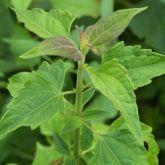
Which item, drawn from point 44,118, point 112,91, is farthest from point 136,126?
point 44,118

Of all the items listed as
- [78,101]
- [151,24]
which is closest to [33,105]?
[78,101]

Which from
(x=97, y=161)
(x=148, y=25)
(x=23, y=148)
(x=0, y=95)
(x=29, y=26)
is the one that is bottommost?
(x=23, y=148)

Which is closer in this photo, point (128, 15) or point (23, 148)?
point (128, 15)

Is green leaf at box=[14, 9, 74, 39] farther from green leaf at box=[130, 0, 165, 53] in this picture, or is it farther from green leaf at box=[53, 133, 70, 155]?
green leaf at box=[130, 0, 165, 53]

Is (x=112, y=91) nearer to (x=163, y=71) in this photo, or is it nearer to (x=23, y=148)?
(x=163, y=71)

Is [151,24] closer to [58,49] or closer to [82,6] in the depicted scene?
[82,6]

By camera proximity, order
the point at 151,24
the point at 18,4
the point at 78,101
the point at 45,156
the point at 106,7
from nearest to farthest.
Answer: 1. the point at 78,101
2. the point at 18,4
3. the point at 45,156
4. the point at 106,7
5. the point at 151,24

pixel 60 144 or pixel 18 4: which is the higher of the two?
pixel 18 4
